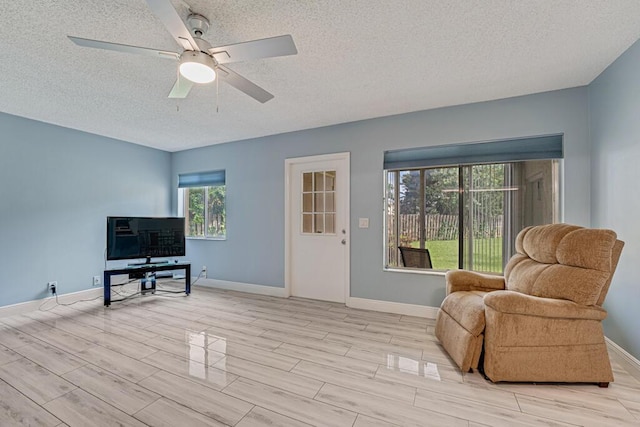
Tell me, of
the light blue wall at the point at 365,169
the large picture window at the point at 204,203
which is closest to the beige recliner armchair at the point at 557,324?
the light blue wall at the point at 365,169

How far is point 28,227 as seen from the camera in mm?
3373

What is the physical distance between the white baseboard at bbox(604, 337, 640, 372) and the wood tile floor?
52 mm

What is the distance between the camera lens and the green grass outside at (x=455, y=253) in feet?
9.98

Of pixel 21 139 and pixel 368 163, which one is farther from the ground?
pixel 21 139

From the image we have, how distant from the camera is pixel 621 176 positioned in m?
2.17

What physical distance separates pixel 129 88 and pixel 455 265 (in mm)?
3918

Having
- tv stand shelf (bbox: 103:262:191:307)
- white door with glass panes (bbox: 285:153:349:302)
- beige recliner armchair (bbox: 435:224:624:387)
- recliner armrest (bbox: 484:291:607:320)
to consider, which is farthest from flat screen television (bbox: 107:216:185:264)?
recliner armrest (bbox: 484:291:607:320)

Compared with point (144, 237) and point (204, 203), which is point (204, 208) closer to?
point (204, 203)

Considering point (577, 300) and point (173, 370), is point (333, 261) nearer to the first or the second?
point (173, 370)

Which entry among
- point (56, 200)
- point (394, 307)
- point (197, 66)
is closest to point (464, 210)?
point (394, 307)

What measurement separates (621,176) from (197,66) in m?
3.27

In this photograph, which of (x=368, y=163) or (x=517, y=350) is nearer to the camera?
(x=517, y=350)

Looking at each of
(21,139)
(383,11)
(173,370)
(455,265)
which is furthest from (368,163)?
(21,139)

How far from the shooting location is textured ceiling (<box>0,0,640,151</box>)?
1.65m
